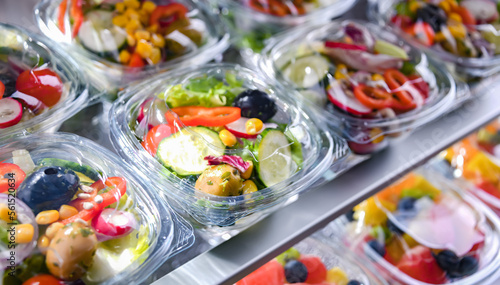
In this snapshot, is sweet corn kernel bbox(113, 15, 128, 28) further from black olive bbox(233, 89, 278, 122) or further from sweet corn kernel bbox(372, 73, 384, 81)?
sweet corn kernel bbox(372, 73, 384, 81)

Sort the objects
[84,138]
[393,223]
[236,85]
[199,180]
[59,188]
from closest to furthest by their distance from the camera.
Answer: [59,188], [199,180], [84,138], [236,85], [393,223]

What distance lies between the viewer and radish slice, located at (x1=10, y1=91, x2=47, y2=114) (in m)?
1.31

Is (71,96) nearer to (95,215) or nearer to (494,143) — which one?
(95,215)

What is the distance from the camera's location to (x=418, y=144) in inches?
64.1

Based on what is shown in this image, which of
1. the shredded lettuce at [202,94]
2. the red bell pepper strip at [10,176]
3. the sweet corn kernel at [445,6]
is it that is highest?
the sweet corn kernel at [445,6]

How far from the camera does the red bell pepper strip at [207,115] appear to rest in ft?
4.43

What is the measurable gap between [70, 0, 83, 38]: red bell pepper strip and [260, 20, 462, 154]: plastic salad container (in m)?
0.67

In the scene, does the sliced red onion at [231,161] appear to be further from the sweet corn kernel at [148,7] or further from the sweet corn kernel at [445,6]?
the sweet corn kernel at [445,6]

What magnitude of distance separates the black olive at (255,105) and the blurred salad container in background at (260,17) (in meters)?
0.48

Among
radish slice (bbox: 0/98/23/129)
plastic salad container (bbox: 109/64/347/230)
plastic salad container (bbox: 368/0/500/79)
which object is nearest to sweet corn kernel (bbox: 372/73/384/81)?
plastic salad container (bbox: 109/64/347/230)

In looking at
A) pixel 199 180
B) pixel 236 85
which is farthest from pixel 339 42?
pixel 199 180

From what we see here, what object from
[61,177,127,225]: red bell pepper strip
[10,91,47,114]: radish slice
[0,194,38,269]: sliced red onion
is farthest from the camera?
[10,91,47,114]: radish slice

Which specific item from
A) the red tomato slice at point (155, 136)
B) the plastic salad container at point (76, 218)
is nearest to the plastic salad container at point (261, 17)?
the red tomato slice at point (155, 136)

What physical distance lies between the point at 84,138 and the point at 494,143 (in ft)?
6.71
